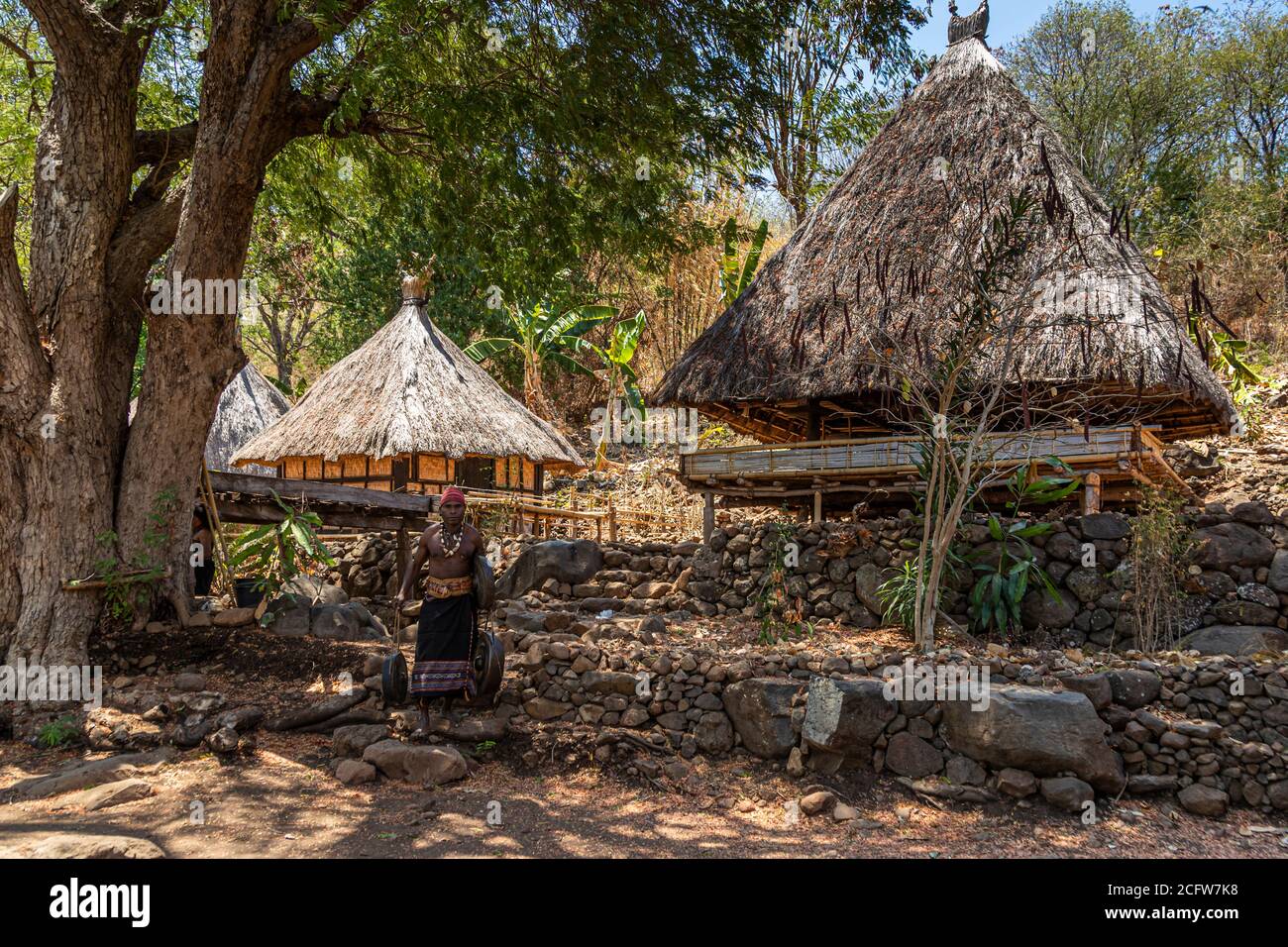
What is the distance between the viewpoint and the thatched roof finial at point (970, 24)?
1259 centimetres

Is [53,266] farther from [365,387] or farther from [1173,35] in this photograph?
[1173,35]

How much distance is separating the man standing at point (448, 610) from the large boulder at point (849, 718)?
2413 mm

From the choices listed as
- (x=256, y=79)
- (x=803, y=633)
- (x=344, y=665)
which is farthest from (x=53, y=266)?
(x=803, y=633)

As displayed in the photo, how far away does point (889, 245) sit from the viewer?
1041 cm

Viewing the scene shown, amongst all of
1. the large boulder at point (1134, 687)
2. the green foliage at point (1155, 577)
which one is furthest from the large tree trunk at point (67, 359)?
the green foliage at point (1155, 577)

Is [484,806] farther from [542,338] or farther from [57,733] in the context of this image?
[542,338]

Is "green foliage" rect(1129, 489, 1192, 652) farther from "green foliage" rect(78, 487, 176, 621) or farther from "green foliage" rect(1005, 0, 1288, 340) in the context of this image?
"green foliage" rect(1005, 0, 1288, 340)

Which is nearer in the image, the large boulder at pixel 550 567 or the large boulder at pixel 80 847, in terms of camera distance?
the large boulder at pixel 80 847

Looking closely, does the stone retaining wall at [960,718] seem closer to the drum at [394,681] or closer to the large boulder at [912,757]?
the large boulder at [912,757]

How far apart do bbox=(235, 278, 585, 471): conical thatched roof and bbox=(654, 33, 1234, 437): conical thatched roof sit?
3816mm

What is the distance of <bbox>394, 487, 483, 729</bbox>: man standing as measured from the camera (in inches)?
240

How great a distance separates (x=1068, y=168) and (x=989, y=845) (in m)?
8.70

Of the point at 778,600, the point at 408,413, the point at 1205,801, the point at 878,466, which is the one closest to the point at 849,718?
the point at 1205,801

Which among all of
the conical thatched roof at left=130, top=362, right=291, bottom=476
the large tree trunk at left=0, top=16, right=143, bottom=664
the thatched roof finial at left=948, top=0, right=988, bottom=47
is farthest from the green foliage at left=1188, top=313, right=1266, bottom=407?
the conical thatched roof at left=130, top=362, right=291, bottom=476
